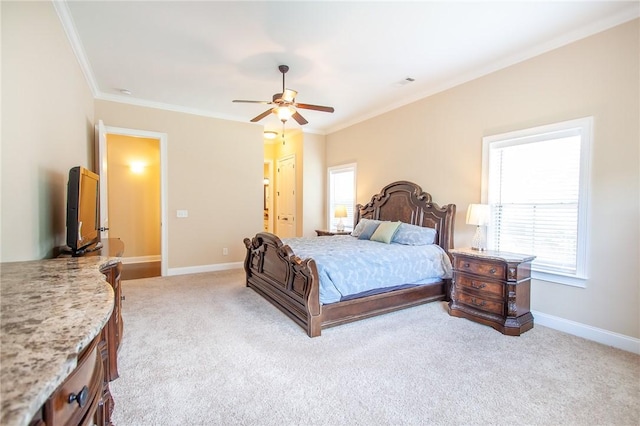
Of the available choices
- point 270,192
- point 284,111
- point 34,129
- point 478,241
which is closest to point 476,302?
point 478,241

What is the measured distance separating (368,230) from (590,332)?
265 cm

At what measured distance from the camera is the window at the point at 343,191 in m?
6.08

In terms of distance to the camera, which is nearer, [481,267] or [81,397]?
[81,397]

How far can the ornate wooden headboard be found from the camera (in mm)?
4062

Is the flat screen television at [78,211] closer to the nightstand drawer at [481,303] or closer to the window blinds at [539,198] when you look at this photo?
the nightstand drawer at [481,303]

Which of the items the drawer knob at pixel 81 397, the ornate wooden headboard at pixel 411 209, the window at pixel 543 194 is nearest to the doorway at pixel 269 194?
the ornate wooden headboard at pixel 411 209

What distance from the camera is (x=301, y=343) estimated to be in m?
2.74

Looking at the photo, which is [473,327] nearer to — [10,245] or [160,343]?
[160,343]

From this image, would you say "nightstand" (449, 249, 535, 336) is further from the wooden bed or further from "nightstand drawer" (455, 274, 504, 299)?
the wooden bed

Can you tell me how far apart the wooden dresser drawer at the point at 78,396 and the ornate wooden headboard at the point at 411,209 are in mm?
3893

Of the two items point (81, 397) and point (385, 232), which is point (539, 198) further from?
point (81, 397)

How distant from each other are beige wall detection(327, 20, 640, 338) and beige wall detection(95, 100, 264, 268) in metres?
3.46

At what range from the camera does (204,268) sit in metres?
5.52

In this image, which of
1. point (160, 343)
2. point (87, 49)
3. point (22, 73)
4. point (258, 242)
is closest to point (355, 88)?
point (258, 242)
